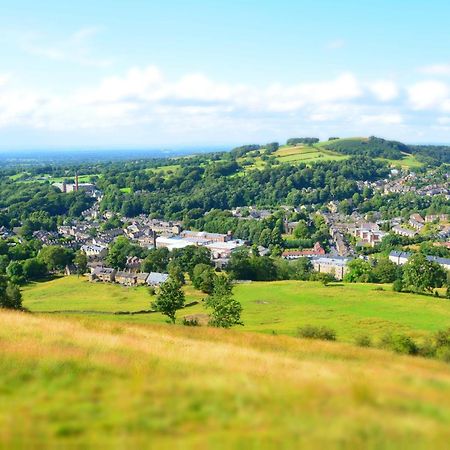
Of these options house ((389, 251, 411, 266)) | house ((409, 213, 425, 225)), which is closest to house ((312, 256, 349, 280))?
house ((389, 251, 411, 266))

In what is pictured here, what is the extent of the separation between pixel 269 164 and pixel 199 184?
109 ft

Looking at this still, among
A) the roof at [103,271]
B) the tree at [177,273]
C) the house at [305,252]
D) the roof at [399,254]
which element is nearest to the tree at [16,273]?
the roof at [103,271]

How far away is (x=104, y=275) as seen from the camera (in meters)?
77.9

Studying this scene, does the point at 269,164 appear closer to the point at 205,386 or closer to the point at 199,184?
the point at 199,184

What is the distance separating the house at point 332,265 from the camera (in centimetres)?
8975

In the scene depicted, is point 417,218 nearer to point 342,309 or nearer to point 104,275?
point 104,275

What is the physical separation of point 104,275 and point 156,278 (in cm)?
904

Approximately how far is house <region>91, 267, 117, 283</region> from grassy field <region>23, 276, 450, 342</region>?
5.95m

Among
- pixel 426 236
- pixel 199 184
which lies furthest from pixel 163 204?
pixel 426 236

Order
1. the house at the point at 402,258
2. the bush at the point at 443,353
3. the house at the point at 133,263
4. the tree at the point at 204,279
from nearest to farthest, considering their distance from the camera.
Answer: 1. the bush at the point at 443,353
2. the tree at the point at 204,279
3. the house at the point at 133,263
4. the house at the point at 402,258

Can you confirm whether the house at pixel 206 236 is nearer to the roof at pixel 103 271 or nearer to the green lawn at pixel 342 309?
the roof at pixel 103 271

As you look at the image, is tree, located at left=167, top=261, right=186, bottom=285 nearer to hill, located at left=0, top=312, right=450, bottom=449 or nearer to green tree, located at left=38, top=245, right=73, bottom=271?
green tree, located at left=38, top=245, right=73, bottom=271

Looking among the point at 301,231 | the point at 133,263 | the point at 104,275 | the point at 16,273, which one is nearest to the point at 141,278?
the point at 104,275

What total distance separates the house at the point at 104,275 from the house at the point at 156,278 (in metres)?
6.00
